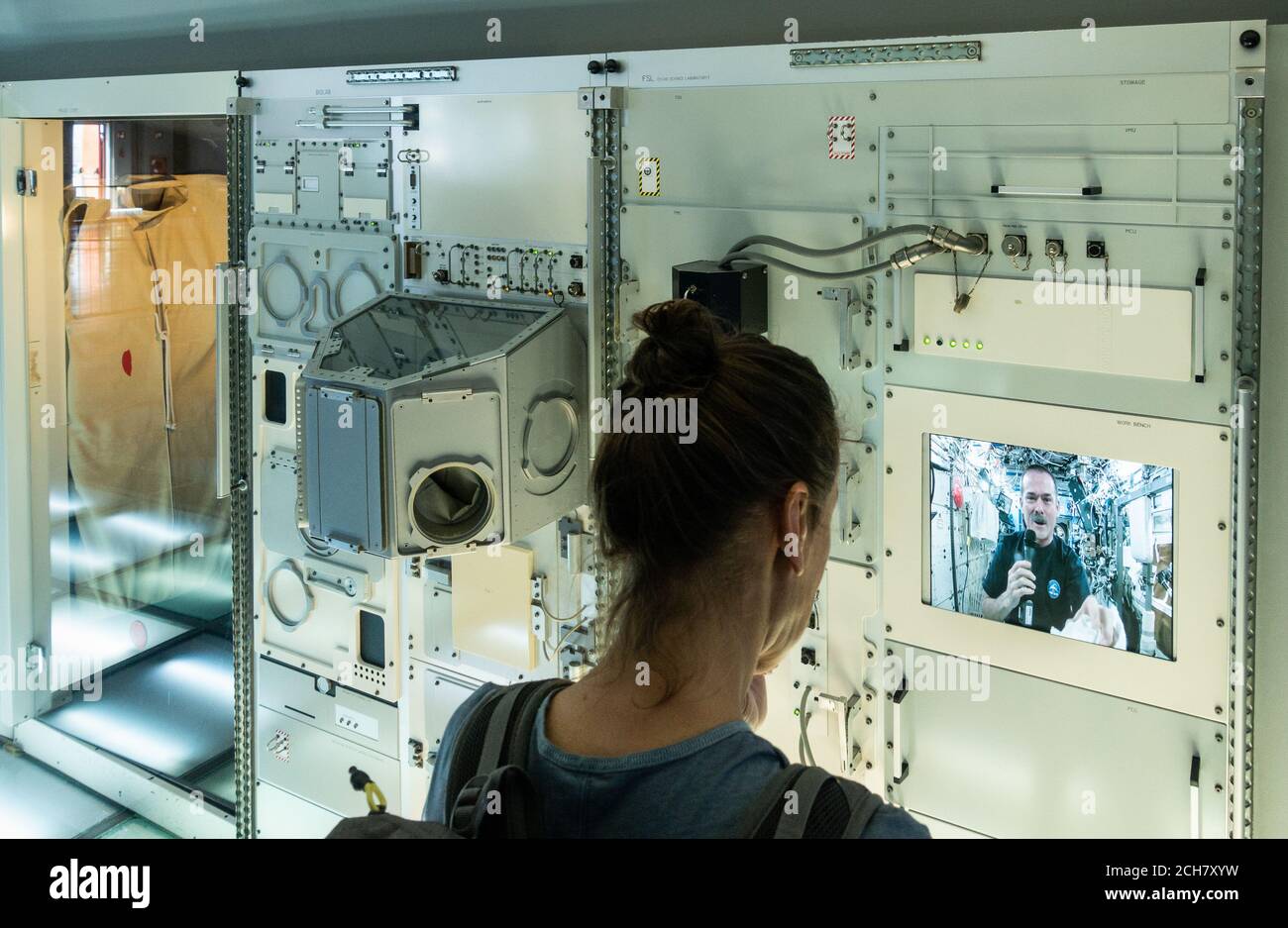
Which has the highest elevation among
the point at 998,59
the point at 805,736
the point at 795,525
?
the point at 998,59

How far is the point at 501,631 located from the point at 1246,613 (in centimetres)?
255

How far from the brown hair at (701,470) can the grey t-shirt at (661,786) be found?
16 centimetres

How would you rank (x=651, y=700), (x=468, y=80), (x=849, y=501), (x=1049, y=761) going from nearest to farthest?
(x=651, y=700) → (x=1049, y=761) → (x=849, y=501) → (x=468, y=80)

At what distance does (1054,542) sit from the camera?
333 centimetres

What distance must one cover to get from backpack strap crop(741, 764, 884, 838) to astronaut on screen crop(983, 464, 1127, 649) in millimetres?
2233

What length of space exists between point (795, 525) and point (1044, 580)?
6.40 feet

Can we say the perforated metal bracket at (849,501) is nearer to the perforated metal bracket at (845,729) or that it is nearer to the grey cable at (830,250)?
the perforated metal bracket at (845,729)

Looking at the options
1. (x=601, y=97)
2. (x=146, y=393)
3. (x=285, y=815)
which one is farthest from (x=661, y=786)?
(x=146, y=393)

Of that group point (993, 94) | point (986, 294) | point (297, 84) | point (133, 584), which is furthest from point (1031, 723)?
point (133, 584)

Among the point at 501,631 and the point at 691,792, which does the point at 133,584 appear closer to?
the point at 501,631

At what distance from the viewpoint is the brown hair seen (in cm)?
159

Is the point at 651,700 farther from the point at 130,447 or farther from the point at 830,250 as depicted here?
the point at 130,447

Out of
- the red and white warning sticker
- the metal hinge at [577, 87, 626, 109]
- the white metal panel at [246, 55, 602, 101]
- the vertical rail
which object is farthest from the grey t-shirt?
the vertical rail
